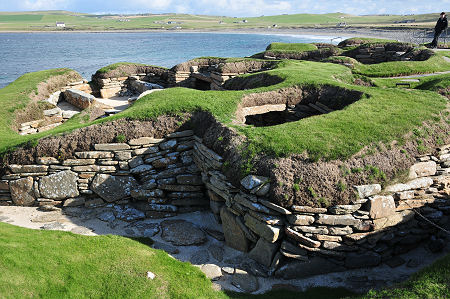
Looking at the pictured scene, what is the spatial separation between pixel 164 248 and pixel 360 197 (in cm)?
474

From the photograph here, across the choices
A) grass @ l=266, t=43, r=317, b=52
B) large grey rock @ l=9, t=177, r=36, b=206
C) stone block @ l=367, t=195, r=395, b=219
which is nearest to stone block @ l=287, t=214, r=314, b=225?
stone block @ l=367, t=195, r=395, b=219

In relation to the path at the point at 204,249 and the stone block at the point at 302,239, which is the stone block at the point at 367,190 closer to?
the stone block at the point at 302,239

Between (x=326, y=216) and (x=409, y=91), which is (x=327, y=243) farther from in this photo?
(x=409, y=91)

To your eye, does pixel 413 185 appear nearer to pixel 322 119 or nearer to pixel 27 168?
pixel 322 119

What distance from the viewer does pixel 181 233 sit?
8641 millimetres

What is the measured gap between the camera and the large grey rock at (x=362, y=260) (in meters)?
7.07

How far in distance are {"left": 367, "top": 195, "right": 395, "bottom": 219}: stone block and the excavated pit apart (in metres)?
4.69

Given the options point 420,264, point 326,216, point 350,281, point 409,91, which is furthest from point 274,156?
point 409,91

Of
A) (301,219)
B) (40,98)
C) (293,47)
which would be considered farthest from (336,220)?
(293,47)

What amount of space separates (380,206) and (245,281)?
335 centimetres

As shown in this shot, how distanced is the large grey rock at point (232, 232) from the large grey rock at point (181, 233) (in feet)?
2.19

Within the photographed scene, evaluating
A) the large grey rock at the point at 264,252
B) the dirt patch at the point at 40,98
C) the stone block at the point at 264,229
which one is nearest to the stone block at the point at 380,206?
the stone block at the point at 264,229

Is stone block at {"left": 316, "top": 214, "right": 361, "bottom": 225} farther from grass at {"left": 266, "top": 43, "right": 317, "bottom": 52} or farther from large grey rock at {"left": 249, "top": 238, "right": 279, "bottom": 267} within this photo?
grass at {"left": 266, "top": 43, "right": 317, "bottom": 52}

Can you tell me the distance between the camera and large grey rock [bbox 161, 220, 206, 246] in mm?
8336
